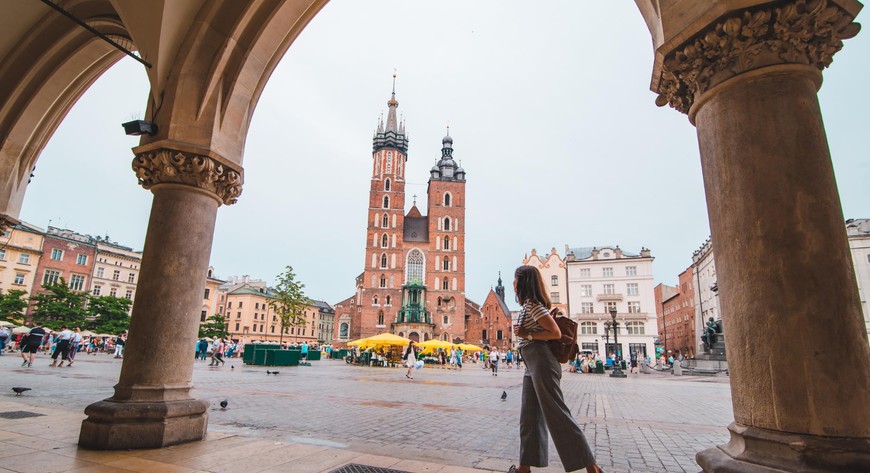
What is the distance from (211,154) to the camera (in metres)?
5.02

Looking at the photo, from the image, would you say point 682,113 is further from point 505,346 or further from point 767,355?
point 505,346

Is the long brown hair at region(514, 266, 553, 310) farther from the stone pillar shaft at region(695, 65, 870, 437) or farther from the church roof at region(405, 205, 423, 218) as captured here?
the church roof at region(405, 205, 423, 218)

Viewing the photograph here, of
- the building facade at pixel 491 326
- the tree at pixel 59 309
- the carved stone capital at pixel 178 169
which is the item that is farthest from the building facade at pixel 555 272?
the carved stone capital at pixel 178 169

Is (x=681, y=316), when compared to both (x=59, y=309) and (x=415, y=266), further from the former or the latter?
(x=59, y=309)

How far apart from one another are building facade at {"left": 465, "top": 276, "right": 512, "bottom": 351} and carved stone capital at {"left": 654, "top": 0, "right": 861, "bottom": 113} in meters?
69.1

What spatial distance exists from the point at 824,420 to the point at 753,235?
101 cm

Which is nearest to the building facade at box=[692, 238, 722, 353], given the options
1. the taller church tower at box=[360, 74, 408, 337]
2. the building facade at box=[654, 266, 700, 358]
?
the building facade at box=[654, 266, 700, 358]

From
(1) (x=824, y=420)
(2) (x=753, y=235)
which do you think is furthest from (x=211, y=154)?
(1) (x=824, y=420)

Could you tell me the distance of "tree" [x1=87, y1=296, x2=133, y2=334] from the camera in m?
41.7

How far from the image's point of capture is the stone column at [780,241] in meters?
2.23

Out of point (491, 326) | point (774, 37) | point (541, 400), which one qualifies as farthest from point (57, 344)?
point (491, 326)

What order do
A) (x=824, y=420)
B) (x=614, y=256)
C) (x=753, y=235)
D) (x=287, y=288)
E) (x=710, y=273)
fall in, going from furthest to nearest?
(x=614, y=256), (x=710, y=273), (x=287, y=288), (x=753, y=235), (x=824, y=420)

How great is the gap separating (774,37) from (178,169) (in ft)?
18.1

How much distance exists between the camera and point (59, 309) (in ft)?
127
